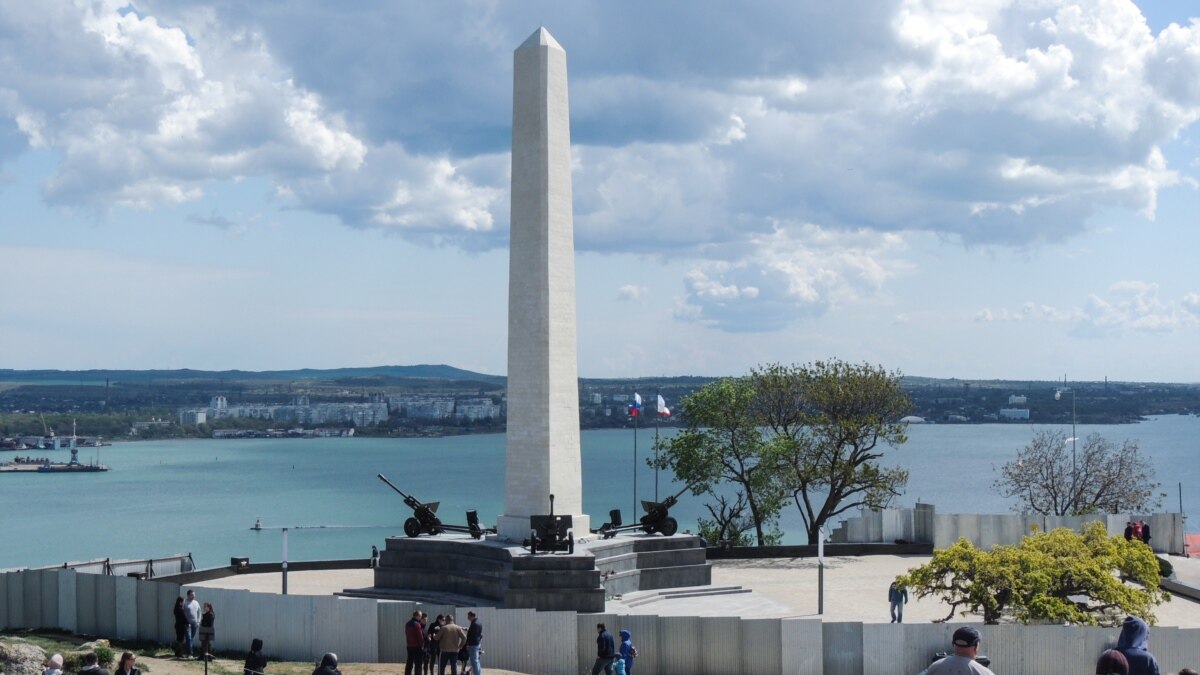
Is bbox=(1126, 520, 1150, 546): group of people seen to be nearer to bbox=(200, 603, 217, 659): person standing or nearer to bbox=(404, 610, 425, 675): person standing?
bbox=(404, 610, 425, 675): person standing

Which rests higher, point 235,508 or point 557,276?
point 557,276

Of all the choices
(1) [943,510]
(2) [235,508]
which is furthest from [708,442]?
(2) [235,508]

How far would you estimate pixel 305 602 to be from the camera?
80.8 feet

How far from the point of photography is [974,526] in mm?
41188

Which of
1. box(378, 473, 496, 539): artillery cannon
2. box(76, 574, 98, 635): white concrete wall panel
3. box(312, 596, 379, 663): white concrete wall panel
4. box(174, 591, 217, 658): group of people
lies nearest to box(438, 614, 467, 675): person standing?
box(312, 596, 379, 663): white concrete wall panel

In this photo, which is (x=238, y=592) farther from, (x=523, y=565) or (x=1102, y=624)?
(x=1102, y=624)

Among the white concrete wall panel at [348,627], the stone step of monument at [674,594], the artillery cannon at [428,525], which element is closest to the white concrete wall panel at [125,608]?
the white concrete wall panel at [348,627]

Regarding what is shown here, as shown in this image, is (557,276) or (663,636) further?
(557,276)

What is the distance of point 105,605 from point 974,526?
2653 cm

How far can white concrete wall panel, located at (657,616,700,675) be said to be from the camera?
929 inches

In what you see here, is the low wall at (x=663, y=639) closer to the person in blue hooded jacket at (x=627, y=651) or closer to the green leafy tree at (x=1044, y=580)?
the green leafy tree at (x=1044, y=580)

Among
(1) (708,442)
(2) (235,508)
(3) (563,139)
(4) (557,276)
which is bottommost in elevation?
(2) (235,508)

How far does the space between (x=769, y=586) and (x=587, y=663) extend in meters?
11.9

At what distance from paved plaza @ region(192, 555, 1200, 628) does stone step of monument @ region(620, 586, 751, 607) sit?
18 centimetres
